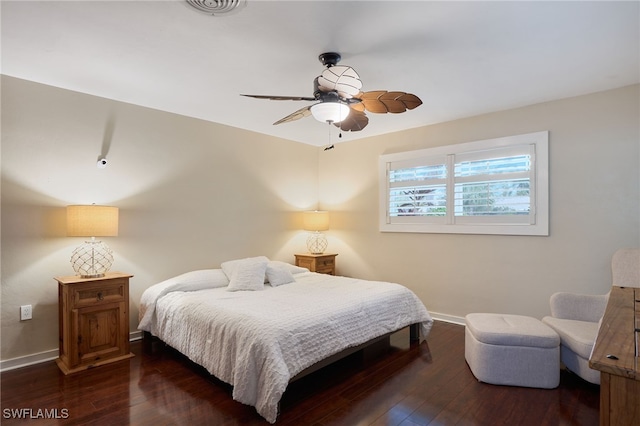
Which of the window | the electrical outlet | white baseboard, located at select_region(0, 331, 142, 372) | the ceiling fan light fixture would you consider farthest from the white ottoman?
the electrical outlet

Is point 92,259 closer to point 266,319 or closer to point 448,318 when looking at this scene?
point 266,319

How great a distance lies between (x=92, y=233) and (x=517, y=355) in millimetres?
3640

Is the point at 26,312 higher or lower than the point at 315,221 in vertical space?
lower

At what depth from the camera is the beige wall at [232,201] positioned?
299 cm

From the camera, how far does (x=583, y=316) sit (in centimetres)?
293

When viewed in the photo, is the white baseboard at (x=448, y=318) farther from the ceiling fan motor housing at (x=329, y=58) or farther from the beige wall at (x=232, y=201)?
the ceiling fan motor housing at (x=329, y=58)

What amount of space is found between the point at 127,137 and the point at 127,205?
0.72 meters

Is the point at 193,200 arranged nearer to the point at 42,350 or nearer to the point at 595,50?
the point at 42,350

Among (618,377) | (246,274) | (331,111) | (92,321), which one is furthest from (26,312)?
(618,377)

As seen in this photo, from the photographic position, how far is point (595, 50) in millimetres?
2463

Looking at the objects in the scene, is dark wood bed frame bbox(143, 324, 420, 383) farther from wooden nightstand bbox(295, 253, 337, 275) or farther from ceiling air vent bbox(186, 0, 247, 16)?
ceiling air vent bbox(186, 0, 247, 16)

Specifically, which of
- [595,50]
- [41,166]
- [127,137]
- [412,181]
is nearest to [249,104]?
[127,137]

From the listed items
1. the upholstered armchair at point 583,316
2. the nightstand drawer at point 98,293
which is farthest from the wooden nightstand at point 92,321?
the upholstered armchair at point 583,316

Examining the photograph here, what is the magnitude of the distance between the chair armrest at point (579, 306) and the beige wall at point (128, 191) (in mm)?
3394
